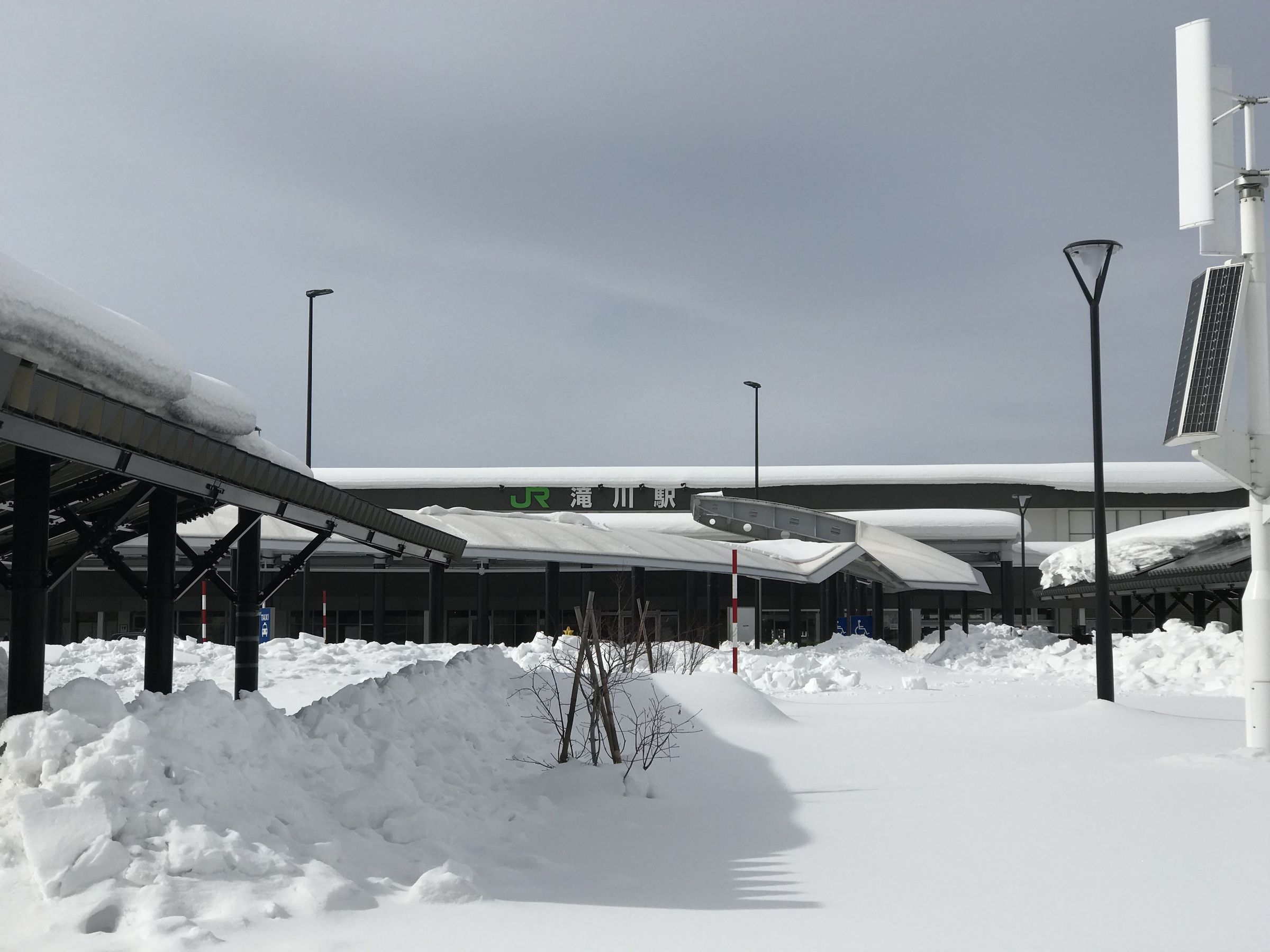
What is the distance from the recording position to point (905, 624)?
61219 mm

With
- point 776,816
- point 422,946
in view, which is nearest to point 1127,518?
point 776,816

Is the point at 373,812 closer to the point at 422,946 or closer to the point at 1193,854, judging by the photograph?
the point at 422,946

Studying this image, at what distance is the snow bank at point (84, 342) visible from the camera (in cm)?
699

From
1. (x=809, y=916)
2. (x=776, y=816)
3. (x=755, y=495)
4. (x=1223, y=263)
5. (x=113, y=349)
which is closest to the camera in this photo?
(x=809, y=916)

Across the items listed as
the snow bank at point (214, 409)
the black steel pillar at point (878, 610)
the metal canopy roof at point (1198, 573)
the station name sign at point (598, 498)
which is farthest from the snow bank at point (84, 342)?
the station name sign at point (598, 498)

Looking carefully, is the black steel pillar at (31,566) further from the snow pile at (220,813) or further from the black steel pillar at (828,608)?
the black steel pillar at (828,608)

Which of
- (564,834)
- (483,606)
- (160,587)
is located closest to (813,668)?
(483,606)

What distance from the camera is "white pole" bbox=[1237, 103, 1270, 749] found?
11.8m

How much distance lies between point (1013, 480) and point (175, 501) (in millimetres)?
65930

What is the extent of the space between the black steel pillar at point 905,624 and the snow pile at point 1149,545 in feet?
71.8

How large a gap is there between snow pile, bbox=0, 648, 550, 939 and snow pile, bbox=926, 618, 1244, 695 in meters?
18.4

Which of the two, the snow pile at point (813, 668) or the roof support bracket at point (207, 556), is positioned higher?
the roof support bracket at point (207, 556)

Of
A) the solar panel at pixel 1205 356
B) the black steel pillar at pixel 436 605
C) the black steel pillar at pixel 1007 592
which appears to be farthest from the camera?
the black steel pillar at pixel 1007 592

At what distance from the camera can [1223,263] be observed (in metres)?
12.6
